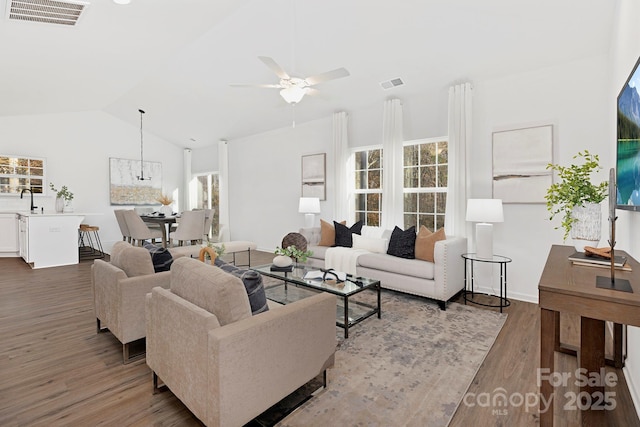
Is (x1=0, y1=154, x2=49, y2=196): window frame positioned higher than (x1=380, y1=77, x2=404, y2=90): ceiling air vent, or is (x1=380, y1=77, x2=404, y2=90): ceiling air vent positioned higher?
(x1=380, y1=77, x2=404, y2=90): ceiling air vent

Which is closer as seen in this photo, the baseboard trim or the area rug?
the area rug

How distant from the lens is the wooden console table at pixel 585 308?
131 cm

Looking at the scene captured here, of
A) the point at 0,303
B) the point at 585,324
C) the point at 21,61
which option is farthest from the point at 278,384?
the point at 21,61

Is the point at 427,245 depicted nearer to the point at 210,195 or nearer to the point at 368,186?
the point at 368,186

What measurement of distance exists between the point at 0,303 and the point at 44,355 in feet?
6.57

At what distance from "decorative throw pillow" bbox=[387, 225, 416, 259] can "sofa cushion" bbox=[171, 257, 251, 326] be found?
272cm

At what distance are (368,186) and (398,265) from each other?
2.03m

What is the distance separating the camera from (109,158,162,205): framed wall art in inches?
326

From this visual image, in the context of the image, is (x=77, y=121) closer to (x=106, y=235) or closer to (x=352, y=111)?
(x=106, y=235)

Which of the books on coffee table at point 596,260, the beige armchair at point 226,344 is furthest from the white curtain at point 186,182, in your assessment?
the books on coffee table at point 596,260

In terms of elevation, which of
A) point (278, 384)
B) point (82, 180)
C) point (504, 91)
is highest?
point (504, 91)

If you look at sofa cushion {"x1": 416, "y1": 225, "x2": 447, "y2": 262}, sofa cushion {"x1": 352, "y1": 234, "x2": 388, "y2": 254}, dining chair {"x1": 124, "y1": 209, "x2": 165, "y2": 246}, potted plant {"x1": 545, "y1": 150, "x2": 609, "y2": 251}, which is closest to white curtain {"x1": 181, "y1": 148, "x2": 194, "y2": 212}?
dining chair {"x1": 124, "y1": 209, "x2": 165, "y2": 246}

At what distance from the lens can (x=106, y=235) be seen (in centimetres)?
820

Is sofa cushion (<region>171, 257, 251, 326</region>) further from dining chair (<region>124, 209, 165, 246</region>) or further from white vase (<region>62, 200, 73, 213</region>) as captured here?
white vase (<region>62, 200, 73, 213</region>)
